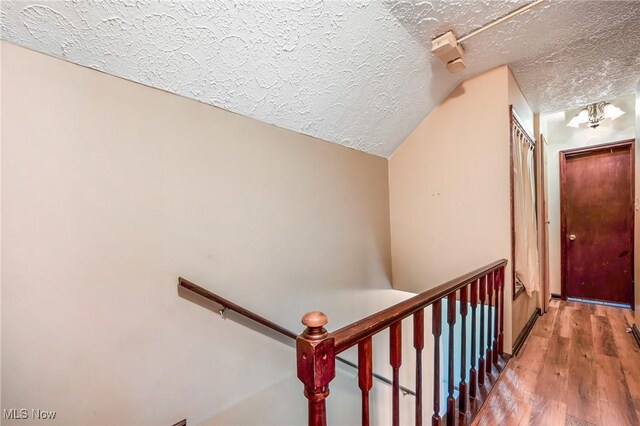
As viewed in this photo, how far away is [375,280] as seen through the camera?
2.70 m

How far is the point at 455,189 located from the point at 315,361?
2230 millimetres

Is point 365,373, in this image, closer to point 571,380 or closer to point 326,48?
point 326,48

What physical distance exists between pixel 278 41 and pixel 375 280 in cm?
223

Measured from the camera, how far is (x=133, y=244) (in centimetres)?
126

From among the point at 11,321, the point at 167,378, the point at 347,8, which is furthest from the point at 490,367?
the point at 11,321

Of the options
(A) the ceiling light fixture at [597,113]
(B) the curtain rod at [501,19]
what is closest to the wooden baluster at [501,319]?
(B) the curtain rod at [501,19]

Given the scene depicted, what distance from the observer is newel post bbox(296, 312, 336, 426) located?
2.16 feet

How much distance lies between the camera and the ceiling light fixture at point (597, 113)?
9.59ft

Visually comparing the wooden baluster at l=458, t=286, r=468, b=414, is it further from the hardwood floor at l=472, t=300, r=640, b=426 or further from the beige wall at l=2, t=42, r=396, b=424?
the beige wall at l=2, t=42, r=396, b=424

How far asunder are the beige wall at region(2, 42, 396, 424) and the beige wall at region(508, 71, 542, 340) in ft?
5.94

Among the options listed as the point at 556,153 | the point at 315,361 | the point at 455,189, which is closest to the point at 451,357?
the point at 315,361

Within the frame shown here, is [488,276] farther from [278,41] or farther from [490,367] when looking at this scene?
[278,41]

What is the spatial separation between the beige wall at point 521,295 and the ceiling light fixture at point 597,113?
0.83 meters

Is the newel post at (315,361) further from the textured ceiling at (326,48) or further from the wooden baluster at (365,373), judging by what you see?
the textured ceiling at (326,48)
